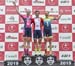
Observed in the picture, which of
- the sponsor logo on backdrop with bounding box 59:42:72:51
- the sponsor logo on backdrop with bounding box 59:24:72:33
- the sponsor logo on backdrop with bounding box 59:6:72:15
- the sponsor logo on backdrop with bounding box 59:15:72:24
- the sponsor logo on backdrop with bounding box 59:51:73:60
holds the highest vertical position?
the sponsor logo on backdrop with bounding box 59:6:72:15

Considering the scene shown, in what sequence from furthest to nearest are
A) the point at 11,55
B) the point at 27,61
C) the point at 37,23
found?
the point at 11,55
the point at 37,23
the point at 27,61

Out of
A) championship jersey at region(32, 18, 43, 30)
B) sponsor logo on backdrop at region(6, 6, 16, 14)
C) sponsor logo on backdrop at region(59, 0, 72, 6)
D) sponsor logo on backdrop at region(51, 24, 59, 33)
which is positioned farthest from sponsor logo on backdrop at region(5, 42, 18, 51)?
sponsor logo on backdrop at region(59, 0, 72, 6)

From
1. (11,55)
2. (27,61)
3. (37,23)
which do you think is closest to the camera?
(27,61)

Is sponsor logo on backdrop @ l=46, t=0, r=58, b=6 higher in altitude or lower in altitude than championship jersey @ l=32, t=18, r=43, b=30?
higher

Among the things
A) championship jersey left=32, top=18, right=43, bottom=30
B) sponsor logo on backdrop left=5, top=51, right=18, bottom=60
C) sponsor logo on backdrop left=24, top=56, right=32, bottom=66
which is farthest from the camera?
sponsor logo on backdrop left=5, top=51, right=18, bottom=60

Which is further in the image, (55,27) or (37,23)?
(55,27)

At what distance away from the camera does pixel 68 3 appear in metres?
3.72

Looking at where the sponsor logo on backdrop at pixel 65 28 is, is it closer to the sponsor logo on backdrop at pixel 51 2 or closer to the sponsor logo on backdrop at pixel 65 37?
the sponsor logo on backdrop at pixel 65 37

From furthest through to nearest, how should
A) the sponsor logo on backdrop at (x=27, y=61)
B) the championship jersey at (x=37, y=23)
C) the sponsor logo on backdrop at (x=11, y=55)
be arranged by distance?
the sponsor logo on backdrop at (x=11, y=55) < the championship jersey at (x=37, y=23) < the sponsor logo on backdrop at (x=27, y=61)

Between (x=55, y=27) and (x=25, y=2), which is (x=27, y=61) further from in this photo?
(x=25, y=2)

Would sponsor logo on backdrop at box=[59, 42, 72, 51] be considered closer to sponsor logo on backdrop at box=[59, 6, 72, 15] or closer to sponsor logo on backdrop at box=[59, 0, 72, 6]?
sponsor logo on backdrop at box=[59, 6, 72, 15]

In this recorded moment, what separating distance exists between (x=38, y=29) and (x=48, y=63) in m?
0.41

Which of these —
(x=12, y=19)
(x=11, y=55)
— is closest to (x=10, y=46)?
(x=11, y=55)

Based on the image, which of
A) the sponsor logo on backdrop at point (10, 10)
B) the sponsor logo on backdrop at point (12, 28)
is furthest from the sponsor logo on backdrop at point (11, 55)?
the sponsor logo on backdrop at point (10, 10)
